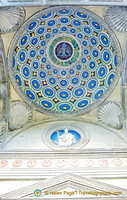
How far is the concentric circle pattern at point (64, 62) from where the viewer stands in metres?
10.3

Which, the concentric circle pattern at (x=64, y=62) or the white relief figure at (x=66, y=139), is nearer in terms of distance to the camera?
the white relief figure at (x=66, y=139)

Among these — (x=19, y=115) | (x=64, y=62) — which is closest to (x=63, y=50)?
(x=64, y=62)

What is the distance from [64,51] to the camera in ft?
36.0

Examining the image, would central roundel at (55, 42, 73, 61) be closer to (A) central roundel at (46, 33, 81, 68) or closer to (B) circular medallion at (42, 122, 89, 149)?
(A) central roundel at (46, 33, 81, 68)

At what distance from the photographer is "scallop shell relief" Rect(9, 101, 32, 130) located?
1044cm

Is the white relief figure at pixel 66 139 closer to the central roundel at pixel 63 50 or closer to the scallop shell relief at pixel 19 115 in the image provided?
the scallop shell relief at pixel 19 115

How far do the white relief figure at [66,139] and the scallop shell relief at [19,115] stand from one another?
153 cm

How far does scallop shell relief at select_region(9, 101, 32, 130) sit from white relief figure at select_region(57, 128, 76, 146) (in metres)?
1.53

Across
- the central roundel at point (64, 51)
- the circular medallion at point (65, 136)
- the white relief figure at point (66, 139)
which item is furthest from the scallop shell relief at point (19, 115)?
the central roundel at point (64, 51)

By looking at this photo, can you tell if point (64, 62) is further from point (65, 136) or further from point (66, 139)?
Answer: point (66, 139)

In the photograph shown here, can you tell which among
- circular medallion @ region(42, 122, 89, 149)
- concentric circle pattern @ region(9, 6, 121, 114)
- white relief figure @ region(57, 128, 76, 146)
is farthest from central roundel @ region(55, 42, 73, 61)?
white relief figure @ region(57, 128, 76, 146)

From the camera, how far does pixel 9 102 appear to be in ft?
34.8

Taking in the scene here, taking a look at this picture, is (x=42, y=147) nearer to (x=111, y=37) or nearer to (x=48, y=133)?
(x=48, y=133)

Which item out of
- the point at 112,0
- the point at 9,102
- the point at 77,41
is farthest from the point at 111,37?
the point at 9,102
